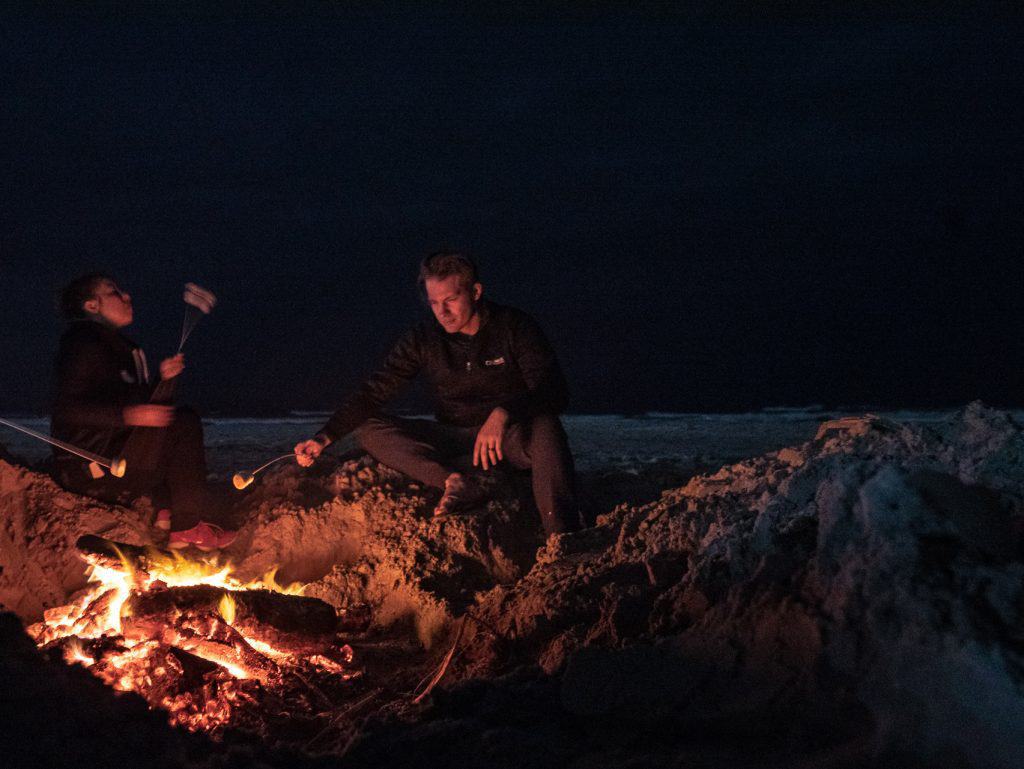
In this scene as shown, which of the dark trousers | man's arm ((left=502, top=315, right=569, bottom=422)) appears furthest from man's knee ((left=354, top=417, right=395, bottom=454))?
man's arm ((left=502, top=315, right=569, bottom=422))

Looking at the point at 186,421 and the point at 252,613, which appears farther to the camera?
the point at 186,421

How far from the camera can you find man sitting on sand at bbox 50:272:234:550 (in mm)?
4422

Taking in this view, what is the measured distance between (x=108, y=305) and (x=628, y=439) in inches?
309

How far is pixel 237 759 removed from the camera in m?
2.05

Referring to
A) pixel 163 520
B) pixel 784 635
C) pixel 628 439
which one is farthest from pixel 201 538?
pixel 628 439

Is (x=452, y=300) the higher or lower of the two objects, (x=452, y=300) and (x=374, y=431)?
the higher

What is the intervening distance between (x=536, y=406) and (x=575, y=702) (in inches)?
107

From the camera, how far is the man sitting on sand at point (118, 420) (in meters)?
4.42

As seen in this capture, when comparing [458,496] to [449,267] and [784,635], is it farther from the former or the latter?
[784,635]

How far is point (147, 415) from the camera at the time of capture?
4.42 meters

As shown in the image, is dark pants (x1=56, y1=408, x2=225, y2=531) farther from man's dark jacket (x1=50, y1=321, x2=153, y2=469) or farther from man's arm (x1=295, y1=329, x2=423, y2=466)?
man's arm (x1=295, y1=329, x2=423, y2=466)

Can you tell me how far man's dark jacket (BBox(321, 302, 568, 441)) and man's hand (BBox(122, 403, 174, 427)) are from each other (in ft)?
2.85

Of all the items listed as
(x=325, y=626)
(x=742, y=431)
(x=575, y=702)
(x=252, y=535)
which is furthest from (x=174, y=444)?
(x=742, y=431)

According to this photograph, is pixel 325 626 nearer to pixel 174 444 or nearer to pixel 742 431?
pixel 174 444
